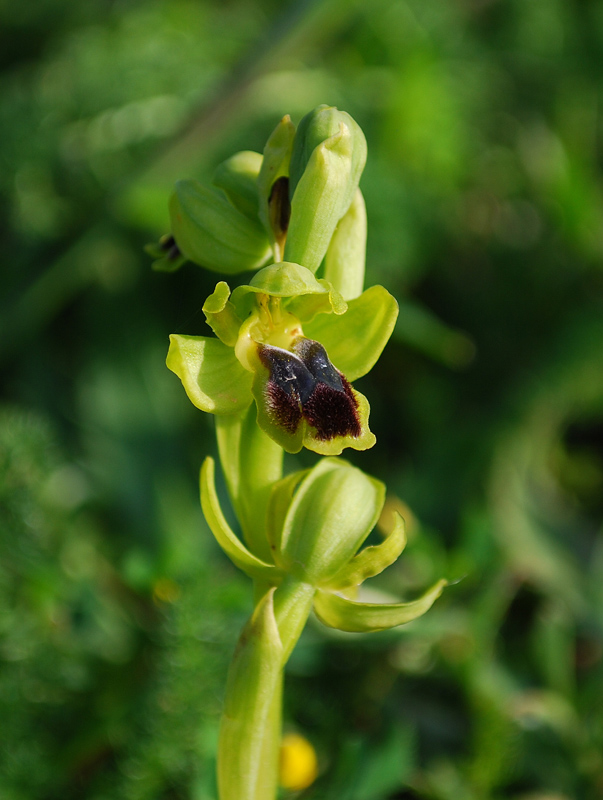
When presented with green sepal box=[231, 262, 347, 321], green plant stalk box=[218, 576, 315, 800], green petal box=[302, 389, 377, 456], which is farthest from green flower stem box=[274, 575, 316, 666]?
green sepal box=[231, 262, 347, 321]

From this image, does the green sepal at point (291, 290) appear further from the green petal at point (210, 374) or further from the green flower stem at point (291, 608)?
the green flower stem at point (291, 608)

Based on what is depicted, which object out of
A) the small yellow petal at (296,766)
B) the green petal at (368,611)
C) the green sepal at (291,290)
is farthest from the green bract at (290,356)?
the small yellow petal at (296,766)

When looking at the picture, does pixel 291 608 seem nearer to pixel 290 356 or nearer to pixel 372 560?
pixel 372 560

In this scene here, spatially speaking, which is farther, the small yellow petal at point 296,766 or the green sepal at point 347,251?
the small yellow petal at point 296,766

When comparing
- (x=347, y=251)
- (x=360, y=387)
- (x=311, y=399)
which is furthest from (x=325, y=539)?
(x=360, y=387)

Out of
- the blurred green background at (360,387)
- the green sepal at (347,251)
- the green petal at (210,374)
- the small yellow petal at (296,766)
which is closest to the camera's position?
the green petal at (210,374)

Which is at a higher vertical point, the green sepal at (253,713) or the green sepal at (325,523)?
the green sepal at (325,523)

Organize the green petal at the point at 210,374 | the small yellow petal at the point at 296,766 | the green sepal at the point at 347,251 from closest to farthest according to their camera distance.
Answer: the green petal at the point at 210,374
the green sepal at the point at 347,251
the small yellow petal at the point at 296,766

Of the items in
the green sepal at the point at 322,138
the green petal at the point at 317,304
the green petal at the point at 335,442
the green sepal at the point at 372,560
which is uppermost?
the green sepal at the point at 322,138
